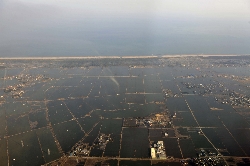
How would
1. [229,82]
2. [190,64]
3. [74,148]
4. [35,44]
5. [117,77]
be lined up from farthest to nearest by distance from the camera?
[35,44]
[190,64]
[117,77]
[229,82]
[74,148]

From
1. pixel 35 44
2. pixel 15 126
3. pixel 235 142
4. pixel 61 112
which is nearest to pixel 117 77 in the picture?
pixel 61 112

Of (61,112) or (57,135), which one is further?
(61,112)

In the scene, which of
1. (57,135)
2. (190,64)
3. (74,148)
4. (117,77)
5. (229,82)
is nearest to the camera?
(74,148)

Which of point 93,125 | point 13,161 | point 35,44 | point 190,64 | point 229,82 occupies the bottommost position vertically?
point 13,161

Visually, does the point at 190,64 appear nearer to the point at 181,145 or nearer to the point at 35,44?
the point at 181,145

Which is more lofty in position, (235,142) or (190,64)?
(190,64)

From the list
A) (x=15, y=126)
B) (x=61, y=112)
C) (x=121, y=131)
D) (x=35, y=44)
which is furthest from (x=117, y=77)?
(x=35, y=44)
